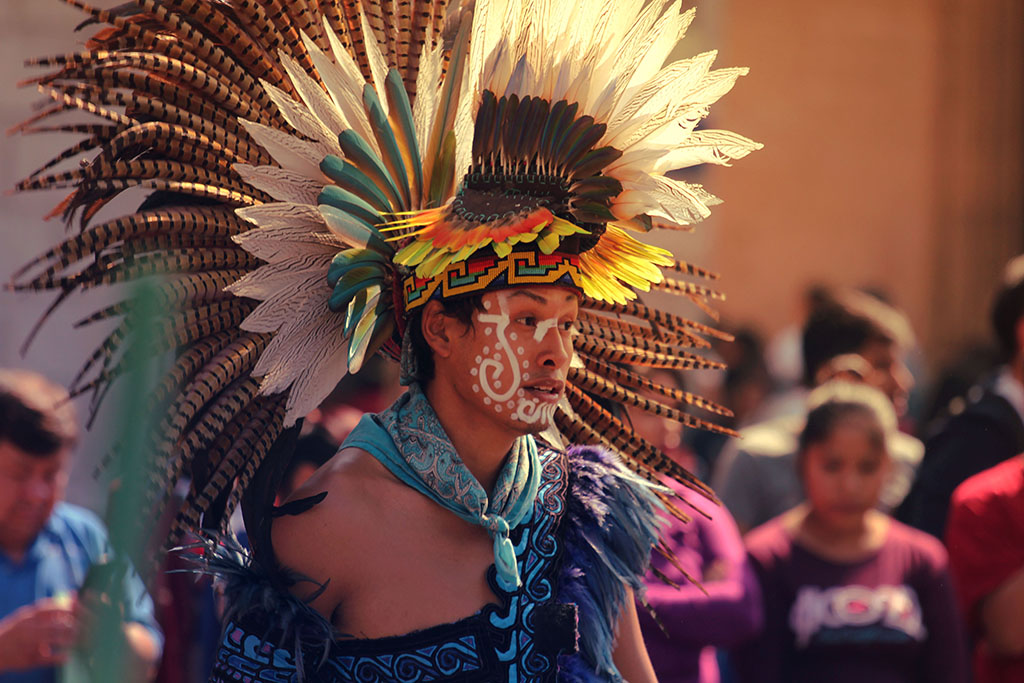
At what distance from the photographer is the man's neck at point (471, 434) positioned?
253cm

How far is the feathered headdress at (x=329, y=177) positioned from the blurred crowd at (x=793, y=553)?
34.6 inches

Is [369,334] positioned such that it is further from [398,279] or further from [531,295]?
[531,295]

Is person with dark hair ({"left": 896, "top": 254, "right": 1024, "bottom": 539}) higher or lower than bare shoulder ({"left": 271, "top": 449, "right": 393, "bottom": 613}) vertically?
higher

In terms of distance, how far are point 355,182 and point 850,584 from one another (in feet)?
7.20

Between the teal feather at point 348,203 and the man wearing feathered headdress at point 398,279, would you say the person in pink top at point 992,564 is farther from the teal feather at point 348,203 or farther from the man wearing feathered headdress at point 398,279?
the teal feather at point 348,203

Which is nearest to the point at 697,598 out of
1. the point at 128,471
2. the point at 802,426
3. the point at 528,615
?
the point at 802,426

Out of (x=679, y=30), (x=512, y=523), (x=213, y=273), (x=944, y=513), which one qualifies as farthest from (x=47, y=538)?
(x=944, y=513)

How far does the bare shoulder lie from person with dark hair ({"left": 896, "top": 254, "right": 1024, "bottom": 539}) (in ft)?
8.00

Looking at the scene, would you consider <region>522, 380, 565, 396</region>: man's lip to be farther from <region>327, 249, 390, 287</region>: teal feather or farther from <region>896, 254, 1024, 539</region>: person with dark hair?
<region>896, 254, 1024, 539</region>: person with dark hair

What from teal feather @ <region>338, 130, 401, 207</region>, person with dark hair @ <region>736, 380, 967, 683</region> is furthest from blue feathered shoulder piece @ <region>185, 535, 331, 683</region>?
person with dark hair @ <region>736, 380, 967, 683</region>

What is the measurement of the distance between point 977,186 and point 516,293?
8.41m

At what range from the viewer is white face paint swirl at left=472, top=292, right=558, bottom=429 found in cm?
244

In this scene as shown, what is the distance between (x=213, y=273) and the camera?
255 centimetres

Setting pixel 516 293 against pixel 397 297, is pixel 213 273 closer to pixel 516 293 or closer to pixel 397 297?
pixel 397 297
